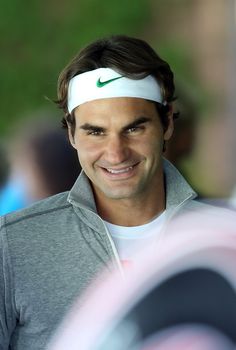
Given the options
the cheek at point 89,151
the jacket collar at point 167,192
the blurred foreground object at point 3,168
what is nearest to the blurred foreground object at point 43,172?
the blurred foreground object at point 3,168

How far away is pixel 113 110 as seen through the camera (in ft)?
5.74

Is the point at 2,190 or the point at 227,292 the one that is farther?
the point at 2,190

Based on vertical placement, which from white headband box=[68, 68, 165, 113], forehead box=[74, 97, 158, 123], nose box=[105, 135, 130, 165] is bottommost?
nose box=[105, 135, 130, 165]

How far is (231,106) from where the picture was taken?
14.0ft

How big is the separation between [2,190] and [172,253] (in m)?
1.19

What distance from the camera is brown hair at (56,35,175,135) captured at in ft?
5.87

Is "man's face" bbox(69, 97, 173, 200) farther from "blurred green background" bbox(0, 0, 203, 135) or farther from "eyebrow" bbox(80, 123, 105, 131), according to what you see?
"blurred green background" bbox(0, 0, 203, 135)

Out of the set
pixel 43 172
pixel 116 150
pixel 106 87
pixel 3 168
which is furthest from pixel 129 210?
pixel 3 168

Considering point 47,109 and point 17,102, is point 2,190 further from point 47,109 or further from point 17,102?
point 17,102

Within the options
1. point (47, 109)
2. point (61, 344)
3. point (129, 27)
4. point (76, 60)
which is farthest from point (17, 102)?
point (61, 344)

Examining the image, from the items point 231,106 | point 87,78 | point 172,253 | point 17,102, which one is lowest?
point 231,106

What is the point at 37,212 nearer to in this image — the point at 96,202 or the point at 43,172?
the point at 96,202

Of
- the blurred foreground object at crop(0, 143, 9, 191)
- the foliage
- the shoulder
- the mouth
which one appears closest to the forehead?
the mouth

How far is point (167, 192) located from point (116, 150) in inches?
9.0
